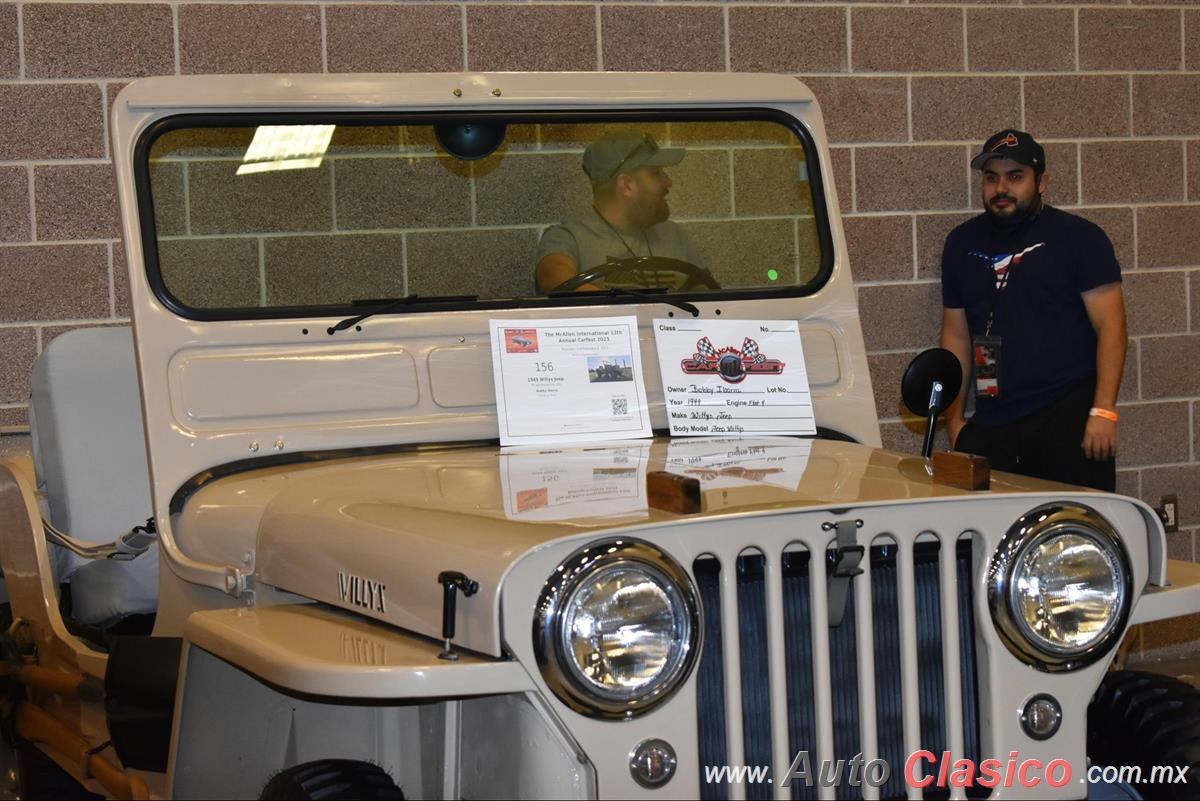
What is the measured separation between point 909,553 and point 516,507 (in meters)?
0.58

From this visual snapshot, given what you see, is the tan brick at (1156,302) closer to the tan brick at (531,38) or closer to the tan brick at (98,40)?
the tan brick at (531,38)

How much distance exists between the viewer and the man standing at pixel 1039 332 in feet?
16.8

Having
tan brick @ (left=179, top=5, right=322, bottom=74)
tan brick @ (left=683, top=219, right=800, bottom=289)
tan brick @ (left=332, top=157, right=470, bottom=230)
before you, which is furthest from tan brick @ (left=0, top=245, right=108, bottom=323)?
tan brick @ (left=683, top=219, right=800, bottom=289)

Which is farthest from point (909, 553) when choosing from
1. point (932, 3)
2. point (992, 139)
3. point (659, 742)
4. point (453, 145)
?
point (932, 3)

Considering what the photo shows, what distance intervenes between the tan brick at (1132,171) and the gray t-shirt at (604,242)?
3.26 metres

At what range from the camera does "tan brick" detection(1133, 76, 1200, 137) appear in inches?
231

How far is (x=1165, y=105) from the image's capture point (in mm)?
5902

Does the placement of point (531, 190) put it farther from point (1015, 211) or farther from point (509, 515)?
point (1015, 211)

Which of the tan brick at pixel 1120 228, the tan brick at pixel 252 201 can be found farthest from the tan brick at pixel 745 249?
the tan brick at pixel 1120 228

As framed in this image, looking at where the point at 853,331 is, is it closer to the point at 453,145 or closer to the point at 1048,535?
the point at 453,145

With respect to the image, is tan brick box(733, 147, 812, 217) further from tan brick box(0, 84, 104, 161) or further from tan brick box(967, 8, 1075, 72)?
tan brick box(967, 8, 1075, 72)

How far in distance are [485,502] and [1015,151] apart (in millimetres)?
3555

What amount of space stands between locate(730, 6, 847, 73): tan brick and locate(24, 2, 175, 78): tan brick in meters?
2.08

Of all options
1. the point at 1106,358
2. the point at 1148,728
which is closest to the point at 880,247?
the point at 1106,358
